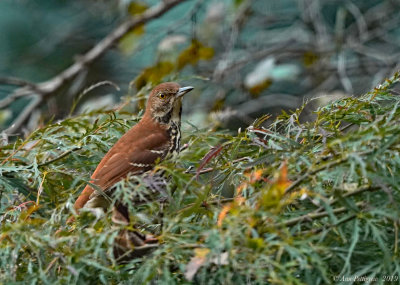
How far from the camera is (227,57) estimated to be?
17.2 feet

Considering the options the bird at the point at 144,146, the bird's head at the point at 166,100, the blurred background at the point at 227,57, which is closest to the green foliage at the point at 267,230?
the bird at the point at 144,146

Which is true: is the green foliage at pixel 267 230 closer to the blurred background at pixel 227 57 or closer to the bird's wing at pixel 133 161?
the bird's wing at pixel 133 161

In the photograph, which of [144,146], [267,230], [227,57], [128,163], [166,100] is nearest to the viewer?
[267,230]

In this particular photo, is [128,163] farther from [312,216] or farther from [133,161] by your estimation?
[312,216]

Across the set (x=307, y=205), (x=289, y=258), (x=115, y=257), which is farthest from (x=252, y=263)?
(x=115, y=257)

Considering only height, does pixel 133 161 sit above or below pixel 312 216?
below

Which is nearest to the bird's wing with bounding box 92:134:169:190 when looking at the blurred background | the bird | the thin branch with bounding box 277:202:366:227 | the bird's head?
A: the bird

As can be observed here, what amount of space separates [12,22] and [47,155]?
223 inches

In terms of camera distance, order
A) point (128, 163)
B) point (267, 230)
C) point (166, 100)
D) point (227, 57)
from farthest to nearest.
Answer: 1. point (227, 57)
2. point (166, 100)
3. point (128, 163)
4. point (267, 230)

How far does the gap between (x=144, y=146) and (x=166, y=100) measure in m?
0.49

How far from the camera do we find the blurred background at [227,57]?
187 inches

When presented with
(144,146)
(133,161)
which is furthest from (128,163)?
(144,146)

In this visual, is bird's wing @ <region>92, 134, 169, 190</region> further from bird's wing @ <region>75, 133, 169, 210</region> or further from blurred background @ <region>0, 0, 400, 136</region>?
blurred background @ <region>0, 0, 400, 136</region>

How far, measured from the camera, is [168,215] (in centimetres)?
144
